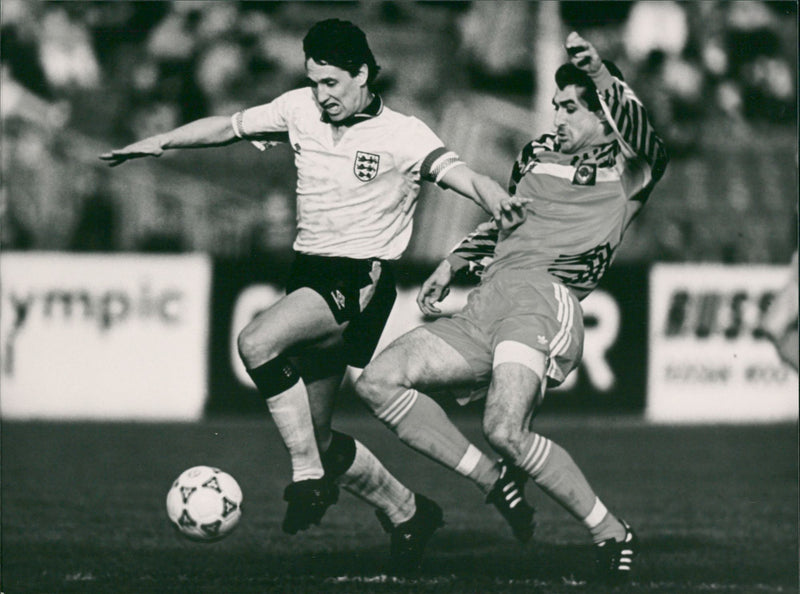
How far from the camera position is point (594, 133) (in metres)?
6.69

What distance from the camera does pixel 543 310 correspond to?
21.4 feet

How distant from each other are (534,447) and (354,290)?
3.80 ft

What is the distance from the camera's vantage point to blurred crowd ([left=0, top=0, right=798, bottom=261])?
15344 millimetres

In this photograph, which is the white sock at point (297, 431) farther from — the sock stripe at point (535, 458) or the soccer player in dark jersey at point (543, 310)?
the sock stripe at point (535, 458)

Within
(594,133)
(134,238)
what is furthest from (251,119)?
(134,238)

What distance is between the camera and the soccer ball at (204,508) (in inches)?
255

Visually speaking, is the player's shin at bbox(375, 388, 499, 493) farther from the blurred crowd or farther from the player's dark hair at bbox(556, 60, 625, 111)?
the blurred crowd

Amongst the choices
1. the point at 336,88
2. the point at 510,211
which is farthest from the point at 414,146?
the point at 510,211

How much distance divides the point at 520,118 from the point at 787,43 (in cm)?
391

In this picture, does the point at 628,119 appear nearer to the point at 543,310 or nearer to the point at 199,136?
the point at 543,310

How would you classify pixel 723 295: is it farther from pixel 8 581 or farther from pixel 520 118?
pixel 8 581

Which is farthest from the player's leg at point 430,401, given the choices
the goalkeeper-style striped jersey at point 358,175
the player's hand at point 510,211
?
the player's hand at point 510,211

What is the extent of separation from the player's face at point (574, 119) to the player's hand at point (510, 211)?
25.6 inches

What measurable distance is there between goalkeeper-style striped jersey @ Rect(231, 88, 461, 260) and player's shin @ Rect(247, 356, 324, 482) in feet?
1.98
